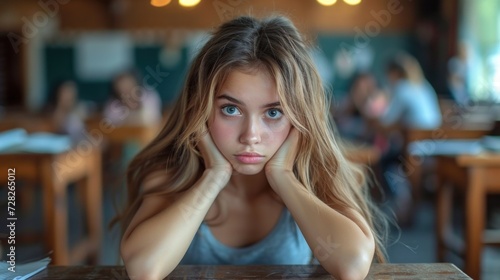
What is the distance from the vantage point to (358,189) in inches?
50.5

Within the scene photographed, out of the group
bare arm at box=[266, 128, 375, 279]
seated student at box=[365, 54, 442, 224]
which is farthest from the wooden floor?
bare arm at box=[266, 128, 375, 279]

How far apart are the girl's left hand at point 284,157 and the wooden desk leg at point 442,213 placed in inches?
83.7

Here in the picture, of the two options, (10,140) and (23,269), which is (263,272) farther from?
(10,140)

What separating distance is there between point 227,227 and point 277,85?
0.40m

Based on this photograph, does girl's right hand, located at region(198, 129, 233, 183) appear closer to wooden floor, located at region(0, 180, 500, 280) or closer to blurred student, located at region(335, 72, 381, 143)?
wooden floor, located at region(0, 180, 500, 280)

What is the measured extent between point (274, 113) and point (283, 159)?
4.5 inches

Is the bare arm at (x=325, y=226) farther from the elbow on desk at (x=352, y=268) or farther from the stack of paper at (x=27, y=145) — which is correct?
the stack of paper at (x=27, y=145)

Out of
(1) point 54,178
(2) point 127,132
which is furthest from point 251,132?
(2) point 127,132

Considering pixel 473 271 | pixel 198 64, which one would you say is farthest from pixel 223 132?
pixel 473 271

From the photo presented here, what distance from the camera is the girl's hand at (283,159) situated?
1.16 meters

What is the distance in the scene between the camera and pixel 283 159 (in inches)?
46.1

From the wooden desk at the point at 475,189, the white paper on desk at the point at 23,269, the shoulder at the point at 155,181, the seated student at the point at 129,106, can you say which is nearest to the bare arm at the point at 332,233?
the shoulder at the point at 155,181

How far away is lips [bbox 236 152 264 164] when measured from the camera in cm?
112

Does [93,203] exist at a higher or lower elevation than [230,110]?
lower
